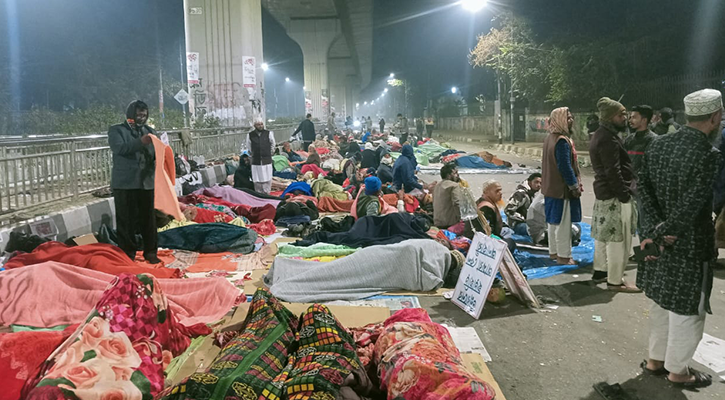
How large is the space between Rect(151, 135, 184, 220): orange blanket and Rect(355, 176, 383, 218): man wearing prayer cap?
2.41 m

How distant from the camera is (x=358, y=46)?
46.5 meters


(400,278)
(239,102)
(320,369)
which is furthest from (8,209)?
(239,102)

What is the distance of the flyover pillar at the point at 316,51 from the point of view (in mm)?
36938

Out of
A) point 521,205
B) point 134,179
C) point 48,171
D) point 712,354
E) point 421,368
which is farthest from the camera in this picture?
point 521,205

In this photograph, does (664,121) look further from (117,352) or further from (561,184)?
(117,352)

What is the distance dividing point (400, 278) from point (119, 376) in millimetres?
3239

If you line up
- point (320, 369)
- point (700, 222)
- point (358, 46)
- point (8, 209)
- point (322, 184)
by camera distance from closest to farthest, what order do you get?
1. point (320, 369)
2. point (700, 222)
3. point (8, 209)
4. point (322, 184)
5. point (358, 46)

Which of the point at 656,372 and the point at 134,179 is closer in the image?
the point at 656,372

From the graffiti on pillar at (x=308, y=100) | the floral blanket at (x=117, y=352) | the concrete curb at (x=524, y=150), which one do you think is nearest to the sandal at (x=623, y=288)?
the floral blanket at (x=117, y=352)

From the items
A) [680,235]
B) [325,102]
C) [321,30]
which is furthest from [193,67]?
[325,102]

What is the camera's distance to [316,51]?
38906 mm

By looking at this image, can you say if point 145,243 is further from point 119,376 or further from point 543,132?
point 543,132

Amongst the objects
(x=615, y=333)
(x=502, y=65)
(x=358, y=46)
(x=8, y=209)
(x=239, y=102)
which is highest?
(x=358, y=46)

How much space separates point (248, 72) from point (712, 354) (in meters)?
15.4
